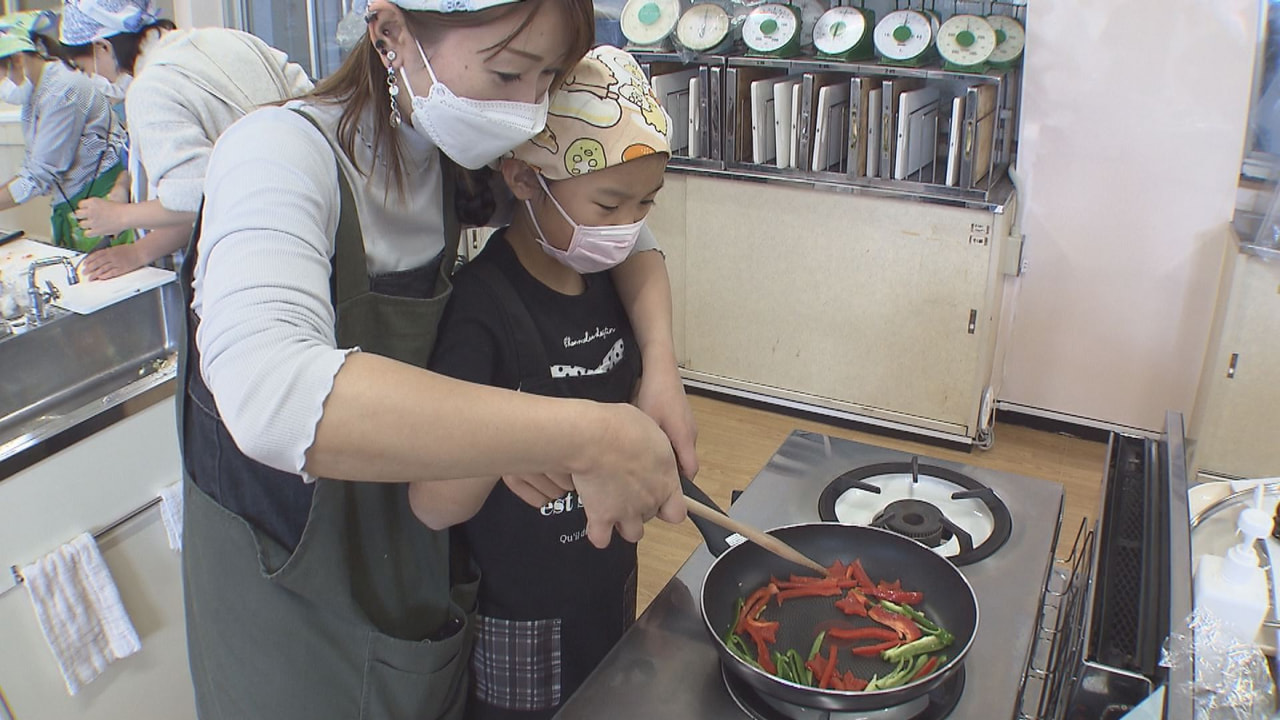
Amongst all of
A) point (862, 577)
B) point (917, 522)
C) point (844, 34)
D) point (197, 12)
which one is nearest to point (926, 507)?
point (917, 522)

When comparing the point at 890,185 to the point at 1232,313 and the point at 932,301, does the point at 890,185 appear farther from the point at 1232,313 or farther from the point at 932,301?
the point at 1232,313

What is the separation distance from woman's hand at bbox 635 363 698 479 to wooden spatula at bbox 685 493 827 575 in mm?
81

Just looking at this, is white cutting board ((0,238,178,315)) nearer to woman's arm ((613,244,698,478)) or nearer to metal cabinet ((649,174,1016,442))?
woman's arm ((613,244,698,478))

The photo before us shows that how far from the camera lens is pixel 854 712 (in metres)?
0.90

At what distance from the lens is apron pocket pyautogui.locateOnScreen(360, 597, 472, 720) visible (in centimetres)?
102

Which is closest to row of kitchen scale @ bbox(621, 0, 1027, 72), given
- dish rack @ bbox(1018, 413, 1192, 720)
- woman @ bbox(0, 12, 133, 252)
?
woman @ bbox(0, 12, 133, 252)

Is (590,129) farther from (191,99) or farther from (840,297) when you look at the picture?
(840,297)

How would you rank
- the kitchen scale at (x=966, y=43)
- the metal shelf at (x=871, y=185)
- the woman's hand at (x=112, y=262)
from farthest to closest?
the metal shelf at (x=871, y=185), the kitchen scale at (x=966, y=43), the woman's hand at (x=112, y=262)

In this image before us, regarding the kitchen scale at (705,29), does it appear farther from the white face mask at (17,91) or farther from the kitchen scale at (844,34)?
the white face mask at (17,91)

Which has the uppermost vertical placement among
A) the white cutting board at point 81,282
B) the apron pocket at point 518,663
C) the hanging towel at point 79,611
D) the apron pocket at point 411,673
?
the white cutting board at point 81,282

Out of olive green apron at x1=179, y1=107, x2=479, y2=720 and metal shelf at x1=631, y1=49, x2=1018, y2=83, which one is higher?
metal shelf at x1=631, y1=49, x2=1018, y2=83

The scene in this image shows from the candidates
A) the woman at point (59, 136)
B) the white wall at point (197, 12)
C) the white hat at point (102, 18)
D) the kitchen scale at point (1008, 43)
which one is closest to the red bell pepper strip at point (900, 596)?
the kitchen scale at point (1008, 43)

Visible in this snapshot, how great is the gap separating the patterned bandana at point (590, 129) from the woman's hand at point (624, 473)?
347mm

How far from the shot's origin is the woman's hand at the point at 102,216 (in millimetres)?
2033
